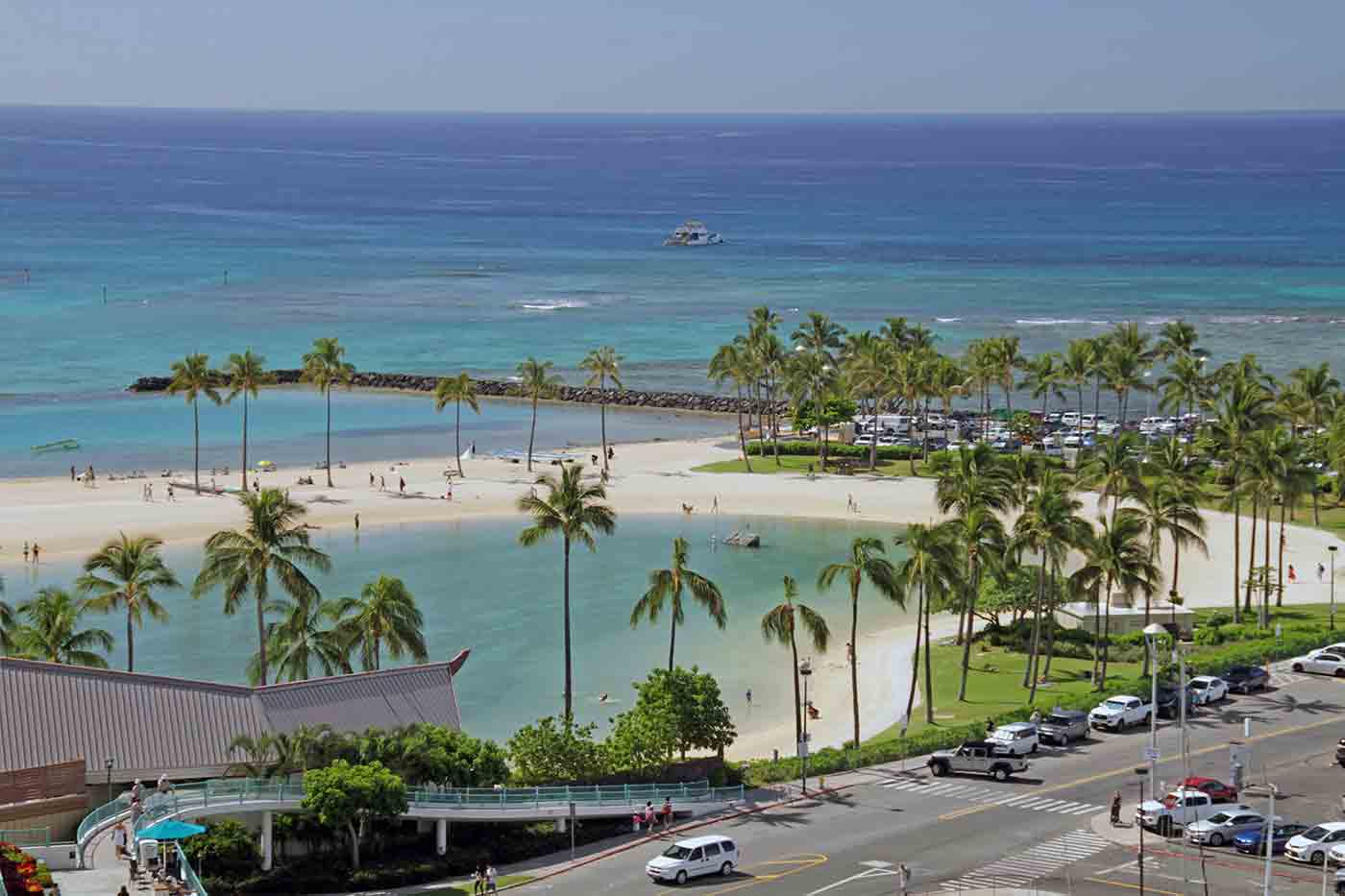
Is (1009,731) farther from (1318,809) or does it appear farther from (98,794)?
(98,794)

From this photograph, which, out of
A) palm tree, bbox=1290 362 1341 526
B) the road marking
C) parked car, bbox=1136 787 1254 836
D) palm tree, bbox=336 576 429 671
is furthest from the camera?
palm tree, bbox=1290 362 1341 526

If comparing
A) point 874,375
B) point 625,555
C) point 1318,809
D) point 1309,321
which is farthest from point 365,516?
point 1309,321

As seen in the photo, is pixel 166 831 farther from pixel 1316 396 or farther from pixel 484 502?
pixel 1316 396

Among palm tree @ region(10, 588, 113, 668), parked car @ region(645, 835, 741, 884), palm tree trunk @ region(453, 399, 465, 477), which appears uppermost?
palm tree trunk @ region(453, 399, 465, 477)

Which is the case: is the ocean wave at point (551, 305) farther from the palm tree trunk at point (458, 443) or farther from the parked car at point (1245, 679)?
the parked car at point (1245, 679)

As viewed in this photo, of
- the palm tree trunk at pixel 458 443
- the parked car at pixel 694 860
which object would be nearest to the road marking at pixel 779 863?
the parked car at pixel 694 860

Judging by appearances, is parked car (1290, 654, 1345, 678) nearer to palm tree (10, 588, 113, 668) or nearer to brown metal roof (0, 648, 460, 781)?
brown metal roof (0, 648, 460, 781)

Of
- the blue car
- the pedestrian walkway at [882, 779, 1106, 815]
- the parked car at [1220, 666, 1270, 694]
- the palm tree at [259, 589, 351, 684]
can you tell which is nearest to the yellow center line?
the pedestrian walkway at [882, 779, 1106, 815]
